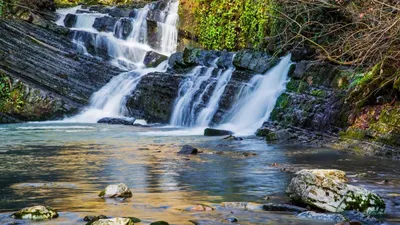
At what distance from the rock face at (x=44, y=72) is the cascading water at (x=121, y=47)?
2.29ft

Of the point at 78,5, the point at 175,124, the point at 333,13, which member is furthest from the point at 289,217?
the point at 78,5

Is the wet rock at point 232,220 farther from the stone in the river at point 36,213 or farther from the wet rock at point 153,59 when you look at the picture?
the wet rock at point 153,59

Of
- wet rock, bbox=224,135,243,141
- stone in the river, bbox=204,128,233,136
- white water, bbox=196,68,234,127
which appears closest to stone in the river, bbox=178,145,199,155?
wet rock, bbox=224,135,243,141

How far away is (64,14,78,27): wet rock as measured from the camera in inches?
1233

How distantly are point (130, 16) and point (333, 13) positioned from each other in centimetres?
1480

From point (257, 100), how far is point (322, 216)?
13141 millimetres

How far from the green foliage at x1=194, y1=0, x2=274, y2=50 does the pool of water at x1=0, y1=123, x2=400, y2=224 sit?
838cm

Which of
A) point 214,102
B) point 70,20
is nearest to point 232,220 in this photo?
point 214,102

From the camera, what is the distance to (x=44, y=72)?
83.4 feet

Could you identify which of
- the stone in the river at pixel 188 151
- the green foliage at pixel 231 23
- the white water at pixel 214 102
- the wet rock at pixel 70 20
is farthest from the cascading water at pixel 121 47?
the stone in the river at pixel 188 151

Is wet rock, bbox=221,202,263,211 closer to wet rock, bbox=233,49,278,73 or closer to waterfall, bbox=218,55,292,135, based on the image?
waterfall, bbox=218,55,292,135

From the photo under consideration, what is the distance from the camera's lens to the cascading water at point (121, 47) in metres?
25.2

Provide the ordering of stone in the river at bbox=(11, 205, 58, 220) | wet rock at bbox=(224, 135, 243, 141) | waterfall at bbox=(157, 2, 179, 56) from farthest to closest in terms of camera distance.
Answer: waterfall at bbox=(157, 2, 179, 56), wet rock at bbox=(224, 135, 243, 141), stone in the river at bbox=(11, 205, 58, 220)

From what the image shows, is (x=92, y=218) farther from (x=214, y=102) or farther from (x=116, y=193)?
(x=214, y=102)
